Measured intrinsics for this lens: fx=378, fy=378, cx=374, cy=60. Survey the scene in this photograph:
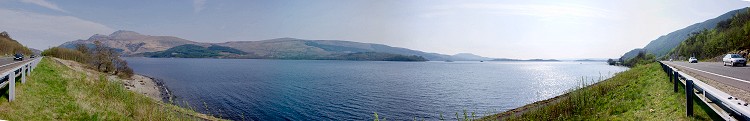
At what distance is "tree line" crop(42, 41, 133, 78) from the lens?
63.2m

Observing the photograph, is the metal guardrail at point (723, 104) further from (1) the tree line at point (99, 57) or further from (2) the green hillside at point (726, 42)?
(1) the tree line at point (99, 57)

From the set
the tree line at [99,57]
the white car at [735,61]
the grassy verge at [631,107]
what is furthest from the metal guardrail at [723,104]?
the tree line at [99,57]

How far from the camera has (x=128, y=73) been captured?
6450cm

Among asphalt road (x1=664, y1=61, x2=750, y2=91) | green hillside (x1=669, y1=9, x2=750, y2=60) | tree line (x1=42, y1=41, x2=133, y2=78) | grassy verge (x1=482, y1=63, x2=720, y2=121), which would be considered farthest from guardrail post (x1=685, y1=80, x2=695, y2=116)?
tree line (x1=42, y1=41, x2=133, y2=78)

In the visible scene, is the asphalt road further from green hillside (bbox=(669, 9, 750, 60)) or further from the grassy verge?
green hillside (bbox=(669, 9, 750, 60))

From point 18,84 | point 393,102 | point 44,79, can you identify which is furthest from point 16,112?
point 393,102

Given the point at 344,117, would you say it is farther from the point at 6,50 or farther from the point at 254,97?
the point at 6,50

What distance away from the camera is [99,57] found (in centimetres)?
6331

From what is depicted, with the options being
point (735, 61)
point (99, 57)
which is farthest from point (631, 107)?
point (99, 57)

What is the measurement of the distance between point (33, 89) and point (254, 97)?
90.2ft

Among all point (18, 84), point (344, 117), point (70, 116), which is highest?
point (18, 84)

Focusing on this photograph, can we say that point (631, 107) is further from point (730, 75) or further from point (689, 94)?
point (730, 75)

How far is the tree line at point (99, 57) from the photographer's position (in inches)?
2488

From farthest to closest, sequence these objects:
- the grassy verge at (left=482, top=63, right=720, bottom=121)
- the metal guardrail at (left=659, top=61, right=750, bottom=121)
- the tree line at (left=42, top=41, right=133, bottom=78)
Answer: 1. the tree line at (left=42, top=41, right=133, bottom=78)
2. the grassy verge at (left=482, top=63, right=720, bottom=121)
3. the metal guardrail at (left=659, top=61, right=750, bottom=121)
